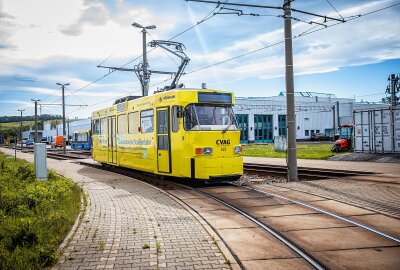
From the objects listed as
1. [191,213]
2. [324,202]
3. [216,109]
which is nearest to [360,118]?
[216,109]

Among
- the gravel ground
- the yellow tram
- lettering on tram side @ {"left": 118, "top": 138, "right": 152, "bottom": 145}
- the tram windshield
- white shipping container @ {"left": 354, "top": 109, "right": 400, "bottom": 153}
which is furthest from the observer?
white shipping container @ {"left": 354, "top": 109, "right": 400, "bottom": 153}

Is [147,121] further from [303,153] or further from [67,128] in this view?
[67,128]

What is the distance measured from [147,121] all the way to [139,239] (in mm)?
8619

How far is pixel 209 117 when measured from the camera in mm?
12414

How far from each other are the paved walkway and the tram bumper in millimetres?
2262

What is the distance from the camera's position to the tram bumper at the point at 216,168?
463 inches

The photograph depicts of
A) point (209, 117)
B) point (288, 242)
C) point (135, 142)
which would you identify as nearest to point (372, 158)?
point (209, 117)

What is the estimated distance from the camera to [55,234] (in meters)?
6.33

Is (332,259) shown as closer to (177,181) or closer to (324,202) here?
(324,202)

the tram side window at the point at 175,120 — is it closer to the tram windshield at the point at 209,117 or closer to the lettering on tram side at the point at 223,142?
the tram windshield at the point at 209,117

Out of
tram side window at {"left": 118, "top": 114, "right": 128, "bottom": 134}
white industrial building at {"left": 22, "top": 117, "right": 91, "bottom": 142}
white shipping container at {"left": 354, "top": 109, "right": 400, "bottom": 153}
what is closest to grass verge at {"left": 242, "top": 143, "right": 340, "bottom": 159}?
white shipping container at {"left": 354, "top": 109, "right": 400, "bottom": 153}

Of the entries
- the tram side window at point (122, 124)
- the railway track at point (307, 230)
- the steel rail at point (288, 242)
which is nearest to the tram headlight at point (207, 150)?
the railway track at point (307, 230)

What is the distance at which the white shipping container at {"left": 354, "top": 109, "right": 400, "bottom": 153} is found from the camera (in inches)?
932

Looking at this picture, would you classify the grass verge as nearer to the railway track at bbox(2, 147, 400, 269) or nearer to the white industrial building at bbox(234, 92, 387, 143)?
the railway track at bbox(2, 147, 400, 269)
